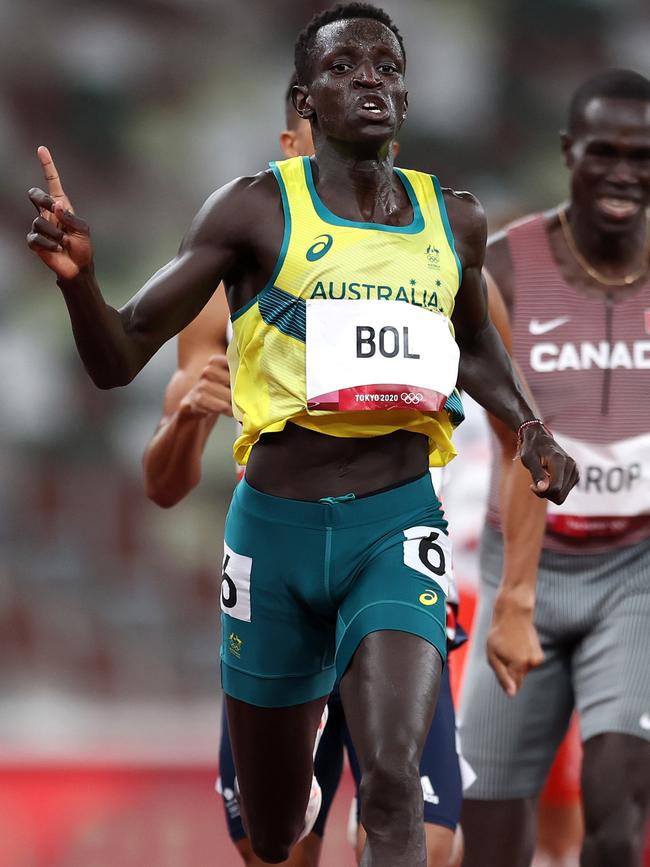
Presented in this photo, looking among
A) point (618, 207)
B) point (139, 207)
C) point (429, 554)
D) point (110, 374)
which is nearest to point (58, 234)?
point (110, 374)

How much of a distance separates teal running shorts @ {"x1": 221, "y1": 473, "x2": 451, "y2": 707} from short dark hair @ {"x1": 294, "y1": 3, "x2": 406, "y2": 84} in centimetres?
86

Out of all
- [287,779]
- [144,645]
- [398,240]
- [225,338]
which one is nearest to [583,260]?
[225,338]

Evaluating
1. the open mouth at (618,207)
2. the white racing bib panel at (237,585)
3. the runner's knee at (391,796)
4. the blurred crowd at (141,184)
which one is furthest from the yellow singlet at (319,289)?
the blurred crowd at (141,184)

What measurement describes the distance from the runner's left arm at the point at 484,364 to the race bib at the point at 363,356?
0.27 meters

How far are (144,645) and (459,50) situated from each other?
3425 millimetres

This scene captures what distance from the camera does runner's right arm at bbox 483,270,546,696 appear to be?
12.8 feet

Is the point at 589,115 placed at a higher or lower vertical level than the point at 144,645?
higher

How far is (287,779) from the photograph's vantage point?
3355mm

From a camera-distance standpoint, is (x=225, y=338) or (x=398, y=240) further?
(x=225, y=338)

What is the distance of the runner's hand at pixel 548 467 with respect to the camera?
9.97ft

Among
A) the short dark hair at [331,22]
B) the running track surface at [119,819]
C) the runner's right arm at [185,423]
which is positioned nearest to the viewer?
the short dark hair at [331,22]

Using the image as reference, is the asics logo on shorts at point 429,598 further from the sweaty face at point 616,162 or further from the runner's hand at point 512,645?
the sweaty face at point 616,162

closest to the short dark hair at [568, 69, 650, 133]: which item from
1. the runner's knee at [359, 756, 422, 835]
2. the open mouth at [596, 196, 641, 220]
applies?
the open mouth at [596, 196, 641, 220]

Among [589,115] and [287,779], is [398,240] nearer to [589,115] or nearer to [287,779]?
[287,779]
